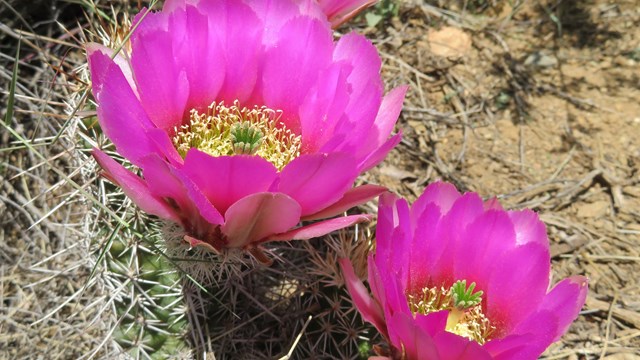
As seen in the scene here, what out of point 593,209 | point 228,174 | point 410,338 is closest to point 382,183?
point 593,209

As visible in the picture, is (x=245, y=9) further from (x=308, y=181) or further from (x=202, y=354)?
(x=202, y=354)

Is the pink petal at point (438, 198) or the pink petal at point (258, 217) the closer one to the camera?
the pink petal at point (258, 217)

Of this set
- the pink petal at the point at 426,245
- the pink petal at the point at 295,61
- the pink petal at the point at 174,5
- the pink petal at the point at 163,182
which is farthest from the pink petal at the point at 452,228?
the pink petal at the point at 174,5

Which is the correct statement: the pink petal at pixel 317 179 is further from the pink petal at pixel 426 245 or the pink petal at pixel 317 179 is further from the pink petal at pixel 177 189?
the pink petal at pixel 426 245

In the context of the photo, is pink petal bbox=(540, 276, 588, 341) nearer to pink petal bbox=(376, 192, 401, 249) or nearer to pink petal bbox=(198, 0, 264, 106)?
pink petal bbox=(376, 192, 401, 249)

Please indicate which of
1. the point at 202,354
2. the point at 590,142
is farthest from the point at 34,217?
the point at 590,142

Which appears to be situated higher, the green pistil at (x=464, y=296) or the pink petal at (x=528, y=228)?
the pink petal at (x=528, y=228)
